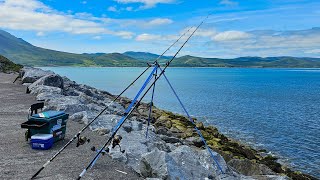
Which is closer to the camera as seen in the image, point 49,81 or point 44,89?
point 44,89

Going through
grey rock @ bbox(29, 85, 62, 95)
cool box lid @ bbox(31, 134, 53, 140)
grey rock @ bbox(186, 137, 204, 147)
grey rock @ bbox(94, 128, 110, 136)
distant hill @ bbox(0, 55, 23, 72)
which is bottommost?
grey rock @ bbox(186, 137, 204, 147)

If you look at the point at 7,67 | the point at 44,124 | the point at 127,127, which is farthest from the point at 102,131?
the point at 7,67

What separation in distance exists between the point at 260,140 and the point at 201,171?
794 inches

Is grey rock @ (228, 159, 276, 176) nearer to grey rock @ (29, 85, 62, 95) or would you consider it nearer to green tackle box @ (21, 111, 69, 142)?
green tackle box @ (21, 111, 69, 142)

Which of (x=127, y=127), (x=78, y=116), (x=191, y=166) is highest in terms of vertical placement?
(x=78, y=116)

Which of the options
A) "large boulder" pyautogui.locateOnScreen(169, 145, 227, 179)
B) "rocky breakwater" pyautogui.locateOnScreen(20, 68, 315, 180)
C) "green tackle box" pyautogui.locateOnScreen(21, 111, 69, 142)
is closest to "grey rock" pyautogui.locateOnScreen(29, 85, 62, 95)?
"rocky breakwater" pyautogui.locateOnScreen(20, 68, 315, 180)

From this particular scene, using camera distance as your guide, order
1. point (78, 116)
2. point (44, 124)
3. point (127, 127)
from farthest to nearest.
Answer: point (78, 116)
point (127, 127)
point (44, 124)

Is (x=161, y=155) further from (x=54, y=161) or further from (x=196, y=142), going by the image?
(x=196, y=142)

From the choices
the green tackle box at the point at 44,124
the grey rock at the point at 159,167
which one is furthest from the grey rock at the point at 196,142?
the grey rock at the point at 159,167

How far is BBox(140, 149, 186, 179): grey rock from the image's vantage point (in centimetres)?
A: 784

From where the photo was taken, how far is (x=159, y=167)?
7.98 meters

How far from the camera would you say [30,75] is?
90.8 feet

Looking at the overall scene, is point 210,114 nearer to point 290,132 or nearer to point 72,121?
point 290,132

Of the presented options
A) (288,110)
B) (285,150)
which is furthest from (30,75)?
(288,110)
